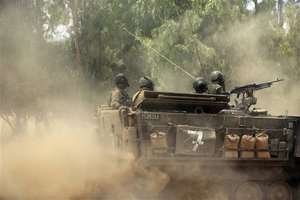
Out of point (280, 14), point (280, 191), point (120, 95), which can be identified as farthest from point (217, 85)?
point (280, 14)

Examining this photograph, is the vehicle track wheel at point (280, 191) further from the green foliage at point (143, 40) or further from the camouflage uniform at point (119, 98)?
the green foliage at point (143, 40)

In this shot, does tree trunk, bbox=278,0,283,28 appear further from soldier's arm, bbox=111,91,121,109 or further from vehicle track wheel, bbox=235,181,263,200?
vehicle track wheel, bbox=235,181,263,200

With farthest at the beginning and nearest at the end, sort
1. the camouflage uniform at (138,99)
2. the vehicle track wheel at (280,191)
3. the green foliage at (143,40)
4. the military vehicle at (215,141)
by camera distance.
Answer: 1. the green foliage at (143,40)
2. the vehicle track wheel at (280,191)
3. the camouflage uniform at (138,99)
4. the military vehicle at (215,141)

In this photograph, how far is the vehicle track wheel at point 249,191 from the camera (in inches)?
395

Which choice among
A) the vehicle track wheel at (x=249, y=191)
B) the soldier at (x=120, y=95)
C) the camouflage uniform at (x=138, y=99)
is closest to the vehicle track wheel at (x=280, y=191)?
the vehicle track wheel at (x=249, y=191)

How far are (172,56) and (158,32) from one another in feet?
4.62

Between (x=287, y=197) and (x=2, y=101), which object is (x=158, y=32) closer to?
(x=2, y=101)

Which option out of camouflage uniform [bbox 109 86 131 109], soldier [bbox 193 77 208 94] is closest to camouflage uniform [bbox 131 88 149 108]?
camouflage uniform [bbox 109 86 131 109]

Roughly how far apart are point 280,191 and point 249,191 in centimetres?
67

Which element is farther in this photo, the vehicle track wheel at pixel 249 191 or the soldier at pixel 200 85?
the soldier at pixel 200 85

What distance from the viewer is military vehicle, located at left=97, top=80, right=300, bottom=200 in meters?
9.30

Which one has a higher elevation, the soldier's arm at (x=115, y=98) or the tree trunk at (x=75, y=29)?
the tree trunk at (x=75, y=29)

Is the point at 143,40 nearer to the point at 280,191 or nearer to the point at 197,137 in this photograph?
the point at 280,191

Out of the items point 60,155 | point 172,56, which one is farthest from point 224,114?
point 172,56
